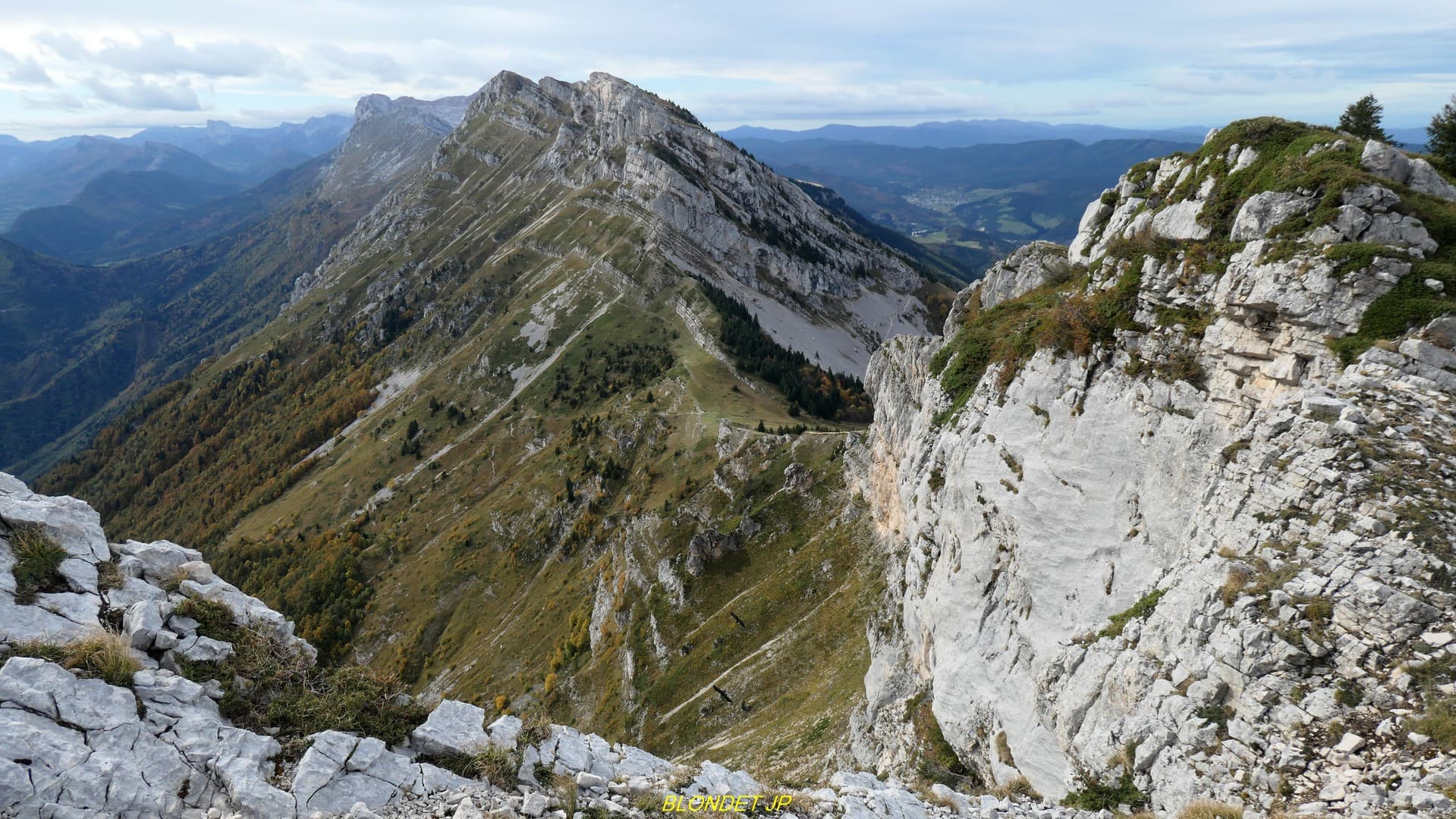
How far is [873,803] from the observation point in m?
17.0

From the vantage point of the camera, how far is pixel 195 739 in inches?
464

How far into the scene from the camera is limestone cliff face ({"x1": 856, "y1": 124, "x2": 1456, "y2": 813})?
1391cm

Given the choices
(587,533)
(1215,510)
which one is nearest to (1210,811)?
(1215,510)

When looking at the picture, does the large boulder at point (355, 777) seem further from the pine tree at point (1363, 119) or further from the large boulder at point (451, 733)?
the pine tree at point (1363, 119)

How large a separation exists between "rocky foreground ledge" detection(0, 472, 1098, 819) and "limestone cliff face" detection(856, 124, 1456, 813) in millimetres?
5750

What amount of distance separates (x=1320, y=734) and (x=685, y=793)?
1417 cm

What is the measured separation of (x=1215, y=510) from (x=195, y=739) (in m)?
26.9

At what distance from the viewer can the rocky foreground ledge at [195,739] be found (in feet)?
35.3

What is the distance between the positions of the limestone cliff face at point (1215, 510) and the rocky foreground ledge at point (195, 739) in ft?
18.9

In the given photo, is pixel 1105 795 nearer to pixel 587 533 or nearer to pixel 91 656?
pixel 91 656

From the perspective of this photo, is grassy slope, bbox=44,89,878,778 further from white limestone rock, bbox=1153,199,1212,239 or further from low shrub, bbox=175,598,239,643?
white limestone rock, bbox=1153,199,1212,239

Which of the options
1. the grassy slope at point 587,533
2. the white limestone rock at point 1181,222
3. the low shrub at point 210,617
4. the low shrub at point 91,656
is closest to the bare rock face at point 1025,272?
the white limestone rock at point 1181,222

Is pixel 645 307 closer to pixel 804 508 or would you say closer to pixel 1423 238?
pixel 804 508

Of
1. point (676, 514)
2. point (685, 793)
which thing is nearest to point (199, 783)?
point (685, 793)
